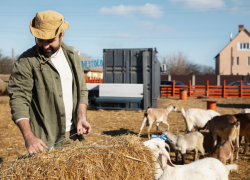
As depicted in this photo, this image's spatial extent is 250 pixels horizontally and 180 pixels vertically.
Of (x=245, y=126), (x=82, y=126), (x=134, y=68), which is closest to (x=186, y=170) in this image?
(x=82, y=126)

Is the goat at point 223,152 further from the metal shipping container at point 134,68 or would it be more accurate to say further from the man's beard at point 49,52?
the metal shipping container at point 134,68

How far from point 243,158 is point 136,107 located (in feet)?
→ 24.8

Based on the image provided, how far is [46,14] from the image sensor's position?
242 centimetres

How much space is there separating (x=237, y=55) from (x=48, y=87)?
53.4 metres

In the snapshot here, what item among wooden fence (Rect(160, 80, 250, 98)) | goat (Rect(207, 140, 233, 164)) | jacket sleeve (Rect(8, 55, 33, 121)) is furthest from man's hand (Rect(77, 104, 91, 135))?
wooden fence (Rect(160, 80, 250, 98))

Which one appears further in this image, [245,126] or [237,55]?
[237,55]

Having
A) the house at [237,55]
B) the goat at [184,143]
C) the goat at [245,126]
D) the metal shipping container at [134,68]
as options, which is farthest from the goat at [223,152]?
the house at [237,55]

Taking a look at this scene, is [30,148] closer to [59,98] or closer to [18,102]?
[18,102]

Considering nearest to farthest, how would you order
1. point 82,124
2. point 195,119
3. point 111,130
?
point 82,124, point 195,119, point 111,130

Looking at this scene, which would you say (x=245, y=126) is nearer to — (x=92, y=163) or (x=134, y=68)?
(x=92, y=163)

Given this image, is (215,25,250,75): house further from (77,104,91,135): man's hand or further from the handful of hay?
the handful of hay

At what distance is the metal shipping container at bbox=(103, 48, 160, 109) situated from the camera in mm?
13906

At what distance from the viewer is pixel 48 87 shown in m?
2.59

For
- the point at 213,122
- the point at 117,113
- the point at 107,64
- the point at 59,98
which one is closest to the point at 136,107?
the point at 117,113
